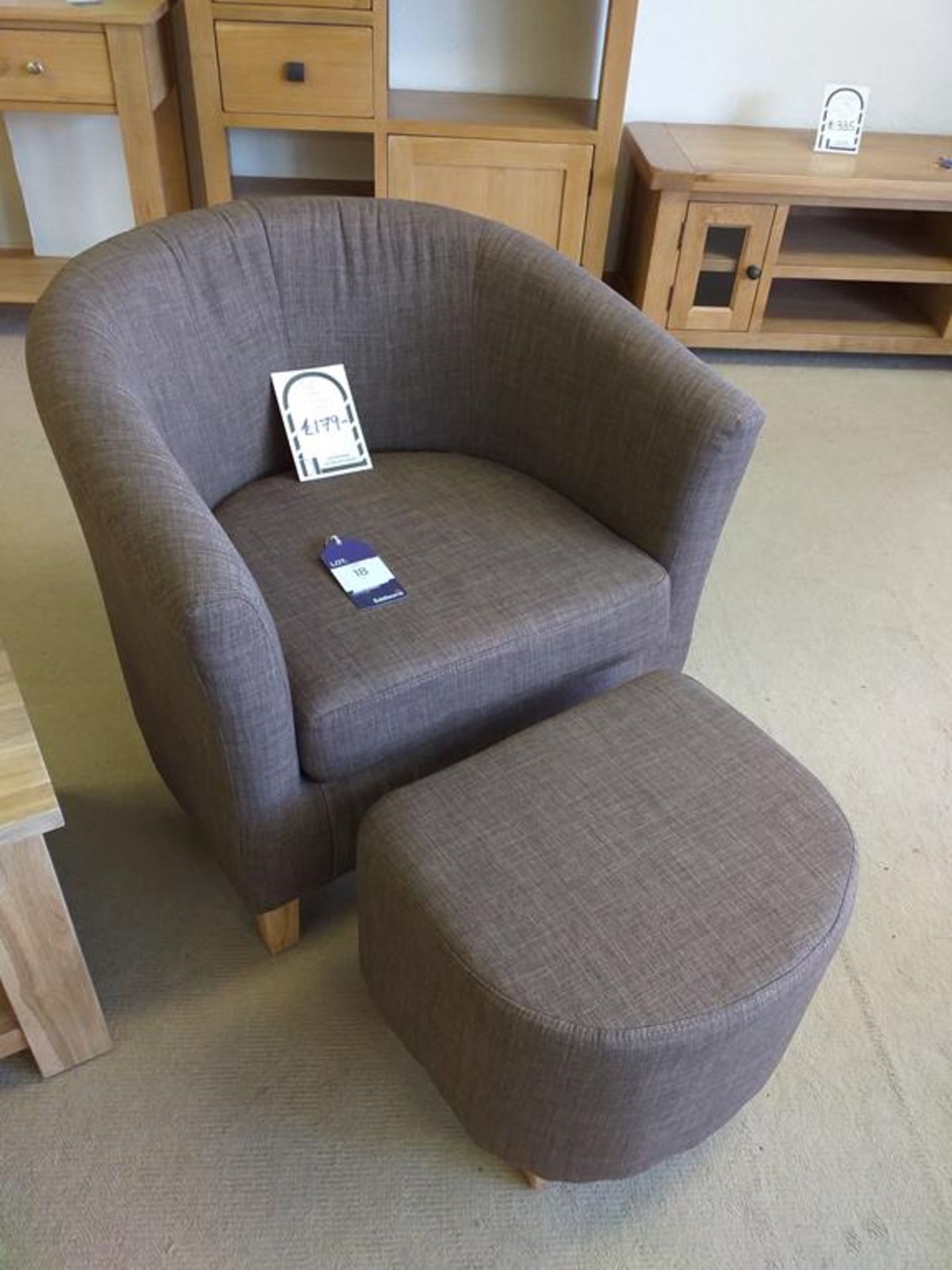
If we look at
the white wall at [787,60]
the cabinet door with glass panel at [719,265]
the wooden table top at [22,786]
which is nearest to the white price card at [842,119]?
the white wall at [787,60]

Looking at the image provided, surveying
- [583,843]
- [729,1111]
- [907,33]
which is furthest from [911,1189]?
[907,33]

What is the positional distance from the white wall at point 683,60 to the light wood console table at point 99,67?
14.0 inches

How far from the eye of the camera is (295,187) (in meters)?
2.66

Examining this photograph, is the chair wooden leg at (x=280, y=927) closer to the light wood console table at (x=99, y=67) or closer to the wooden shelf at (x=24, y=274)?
the light wood console table at (x=99, y=67)

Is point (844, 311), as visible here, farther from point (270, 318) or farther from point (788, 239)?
point (270, 318)

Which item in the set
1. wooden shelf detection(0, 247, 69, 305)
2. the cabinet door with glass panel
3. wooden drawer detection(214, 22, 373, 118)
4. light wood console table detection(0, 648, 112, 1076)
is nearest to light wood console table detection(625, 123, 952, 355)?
the cabinet door with glass panel

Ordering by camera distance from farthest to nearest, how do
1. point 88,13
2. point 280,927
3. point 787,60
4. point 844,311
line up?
point 844,311
point 787,60
point 88,13
point 280,927

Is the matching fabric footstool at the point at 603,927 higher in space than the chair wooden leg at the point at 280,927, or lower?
higher

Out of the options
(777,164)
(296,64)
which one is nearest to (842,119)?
(777,164)

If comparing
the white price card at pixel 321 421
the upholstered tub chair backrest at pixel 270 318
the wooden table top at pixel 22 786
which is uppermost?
the upholstered tub chair backrest at pixel 270 318

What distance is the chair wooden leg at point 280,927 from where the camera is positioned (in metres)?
1.29

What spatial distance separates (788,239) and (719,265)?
293mm

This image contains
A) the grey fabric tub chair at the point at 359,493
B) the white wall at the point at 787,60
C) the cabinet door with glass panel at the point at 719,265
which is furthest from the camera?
the white wall at the point at 787,60

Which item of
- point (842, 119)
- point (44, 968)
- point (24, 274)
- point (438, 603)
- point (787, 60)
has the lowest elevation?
point (44, 968)
